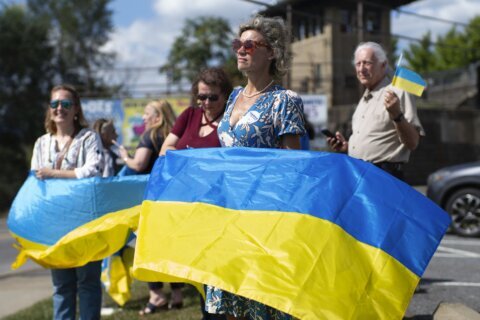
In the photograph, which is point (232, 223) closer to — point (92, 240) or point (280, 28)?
point (280, 28)

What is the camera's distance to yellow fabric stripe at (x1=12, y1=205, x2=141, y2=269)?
445cm

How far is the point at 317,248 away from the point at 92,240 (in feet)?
6.83

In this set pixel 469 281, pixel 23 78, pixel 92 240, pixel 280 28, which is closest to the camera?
pixel 280 28

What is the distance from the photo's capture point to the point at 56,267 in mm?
4609

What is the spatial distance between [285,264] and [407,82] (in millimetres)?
1774

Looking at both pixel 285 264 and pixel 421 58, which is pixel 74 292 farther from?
pixel 421 58

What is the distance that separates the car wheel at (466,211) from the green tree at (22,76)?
25771 millimetres

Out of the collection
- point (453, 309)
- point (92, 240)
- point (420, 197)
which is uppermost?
point (420, 197)

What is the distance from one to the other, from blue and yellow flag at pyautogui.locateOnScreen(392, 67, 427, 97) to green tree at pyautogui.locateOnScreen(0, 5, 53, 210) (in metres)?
30.6

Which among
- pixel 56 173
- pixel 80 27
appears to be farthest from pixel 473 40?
pixel 56 173

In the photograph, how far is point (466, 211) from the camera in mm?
10688

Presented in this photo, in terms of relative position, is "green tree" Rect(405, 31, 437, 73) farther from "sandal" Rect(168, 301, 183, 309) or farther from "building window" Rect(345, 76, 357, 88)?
"sandal" Rect(168, 301, 183, 309)

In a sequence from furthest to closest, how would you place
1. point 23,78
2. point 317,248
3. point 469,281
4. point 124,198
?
point 23,78 < point 469,281 < point 124,198 < point 317,248

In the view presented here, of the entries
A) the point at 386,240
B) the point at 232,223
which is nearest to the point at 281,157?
the point at 232,223
